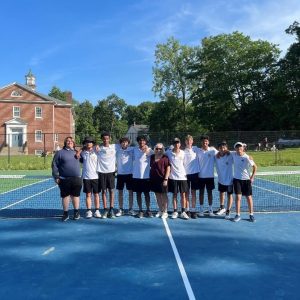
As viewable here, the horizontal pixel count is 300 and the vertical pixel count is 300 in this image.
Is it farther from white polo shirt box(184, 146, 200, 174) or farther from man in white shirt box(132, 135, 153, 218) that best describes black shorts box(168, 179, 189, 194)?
man in white shirt box(132, 135, 153, 218)

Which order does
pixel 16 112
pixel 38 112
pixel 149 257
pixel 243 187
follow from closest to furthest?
pixel 149 257 → pixel 243 187 → pixel 16 112 → pixel 38 112

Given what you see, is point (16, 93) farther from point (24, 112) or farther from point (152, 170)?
point (152, 170)

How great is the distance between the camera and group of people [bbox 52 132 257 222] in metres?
8.49

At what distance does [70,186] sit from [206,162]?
3006 mm

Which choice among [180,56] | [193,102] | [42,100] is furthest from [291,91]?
[42,100]

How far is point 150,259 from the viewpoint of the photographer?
5.83 m

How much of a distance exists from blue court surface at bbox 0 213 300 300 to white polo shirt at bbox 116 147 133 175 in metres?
1.16

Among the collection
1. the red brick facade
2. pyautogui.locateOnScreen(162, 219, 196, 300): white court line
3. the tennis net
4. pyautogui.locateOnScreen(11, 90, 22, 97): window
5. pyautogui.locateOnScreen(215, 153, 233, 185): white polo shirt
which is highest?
pyautogui.locateOnScreen(11, 90, 22, 97): window

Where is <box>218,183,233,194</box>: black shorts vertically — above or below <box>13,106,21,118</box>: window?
below

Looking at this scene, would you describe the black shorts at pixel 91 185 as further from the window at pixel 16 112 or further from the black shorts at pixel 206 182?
the window at pixel 16 112

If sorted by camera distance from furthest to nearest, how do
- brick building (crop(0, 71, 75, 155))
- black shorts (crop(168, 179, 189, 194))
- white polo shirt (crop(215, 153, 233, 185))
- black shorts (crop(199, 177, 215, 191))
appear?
1. brick building (crop(0, 71, 75, 155))
2. black shorts (crop(199, 177, 215, 191))
3. white polo shirt (crop(215, 153, 233, 185))
4. black shorts (crop(168, 179, 189, 194))

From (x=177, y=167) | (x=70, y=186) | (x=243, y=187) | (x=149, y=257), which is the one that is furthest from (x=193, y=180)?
(x=149, y=257)

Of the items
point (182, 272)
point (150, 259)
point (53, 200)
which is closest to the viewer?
point (182, 272)

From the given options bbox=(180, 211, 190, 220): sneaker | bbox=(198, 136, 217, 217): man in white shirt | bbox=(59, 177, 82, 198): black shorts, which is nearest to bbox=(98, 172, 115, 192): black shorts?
bbox=(59, 177, 82, 198): black shorts
